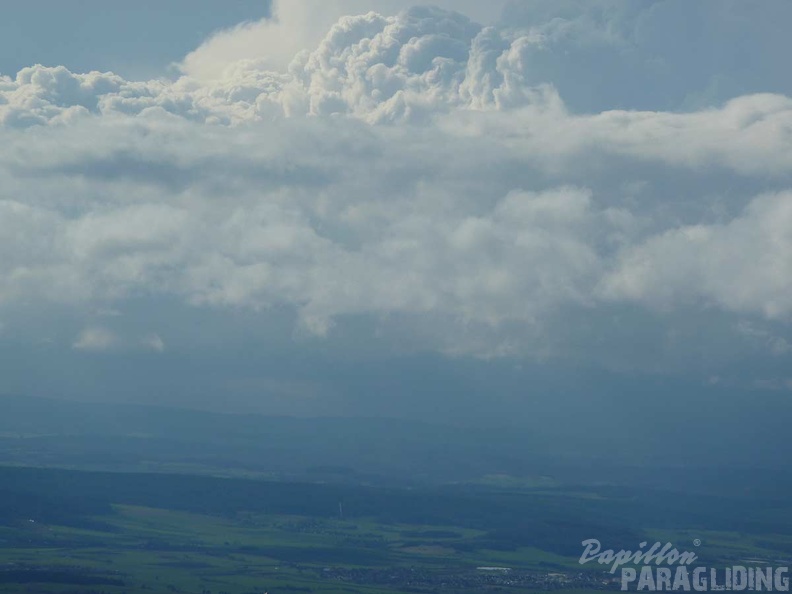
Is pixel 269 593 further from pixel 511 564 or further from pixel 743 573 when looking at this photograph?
pixel 743 573

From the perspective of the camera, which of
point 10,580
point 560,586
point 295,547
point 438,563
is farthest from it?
point 295,547

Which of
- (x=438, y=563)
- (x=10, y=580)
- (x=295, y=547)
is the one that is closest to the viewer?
(x=10, y=580)

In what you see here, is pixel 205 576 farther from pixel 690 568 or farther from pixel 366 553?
pixel 690 568

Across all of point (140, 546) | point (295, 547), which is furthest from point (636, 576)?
point (140, 546)

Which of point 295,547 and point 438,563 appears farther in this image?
point 295,547

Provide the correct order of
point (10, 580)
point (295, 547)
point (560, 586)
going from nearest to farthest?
point (10, 580), point (560, 586), point (295, 547)

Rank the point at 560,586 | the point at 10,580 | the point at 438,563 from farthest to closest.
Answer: the point at 438,563 < the point at 560,586 < the point at 10,580

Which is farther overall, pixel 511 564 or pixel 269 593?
pixel 511 564

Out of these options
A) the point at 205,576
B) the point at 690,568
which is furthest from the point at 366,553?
the point at 690,568

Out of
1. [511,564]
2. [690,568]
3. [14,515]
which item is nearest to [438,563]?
[511,564]
